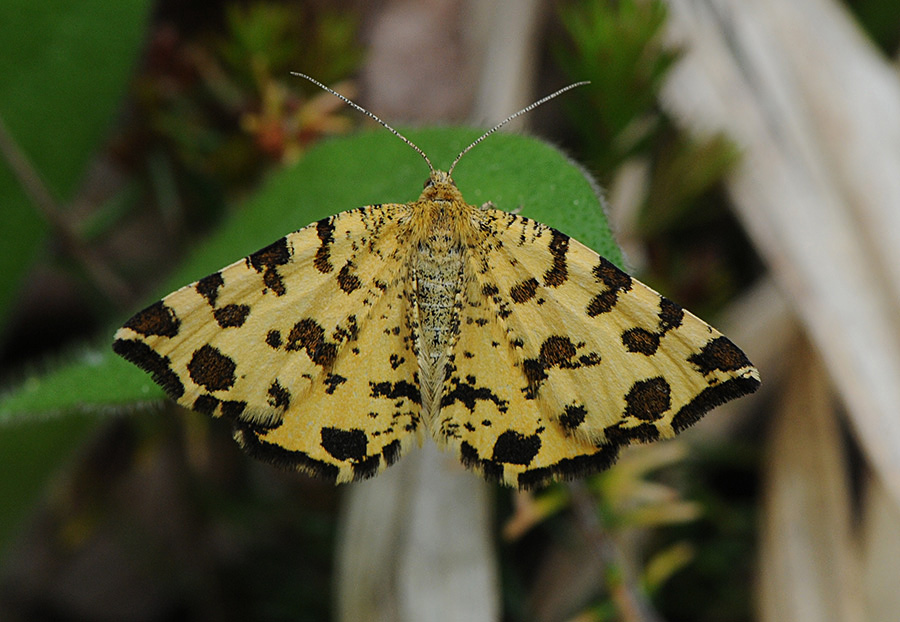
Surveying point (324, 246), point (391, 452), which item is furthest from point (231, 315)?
point (391, 452)

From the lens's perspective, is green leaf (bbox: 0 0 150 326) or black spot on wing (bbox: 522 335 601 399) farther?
green leaf (bbox: 0 0 150 326)

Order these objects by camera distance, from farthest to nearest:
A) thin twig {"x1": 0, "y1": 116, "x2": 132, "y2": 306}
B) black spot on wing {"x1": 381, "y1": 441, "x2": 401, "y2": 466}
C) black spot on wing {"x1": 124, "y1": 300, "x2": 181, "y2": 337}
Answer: thin twig {"x1": 0, "y1": 116, "x2": 132, "y2": 306} → black spot on wing {"x1": 381, "y1": 441, "x2": 401, "y2": 466} → black spot on wing {"x1": 124, "y1": 300, "x2": 181, "y2": 337}

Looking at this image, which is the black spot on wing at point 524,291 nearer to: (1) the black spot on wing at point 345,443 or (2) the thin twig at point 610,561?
(1) the black spot on wing at point 345,443

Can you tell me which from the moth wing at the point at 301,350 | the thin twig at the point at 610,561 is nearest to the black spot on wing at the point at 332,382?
the moth wing at the point at 301,350

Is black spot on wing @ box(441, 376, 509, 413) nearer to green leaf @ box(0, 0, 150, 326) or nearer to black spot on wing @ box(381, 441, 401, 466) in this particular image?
black spot on wing @ box(381, 441, 401, 466)

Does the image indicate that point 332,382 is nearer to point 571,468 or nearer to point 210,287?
point 210,287

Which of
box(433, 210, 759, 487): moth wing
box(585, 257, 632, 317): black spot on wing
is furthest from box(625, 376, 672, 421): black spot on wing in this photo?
box(585, 257, 632, 317): black spot on wing
